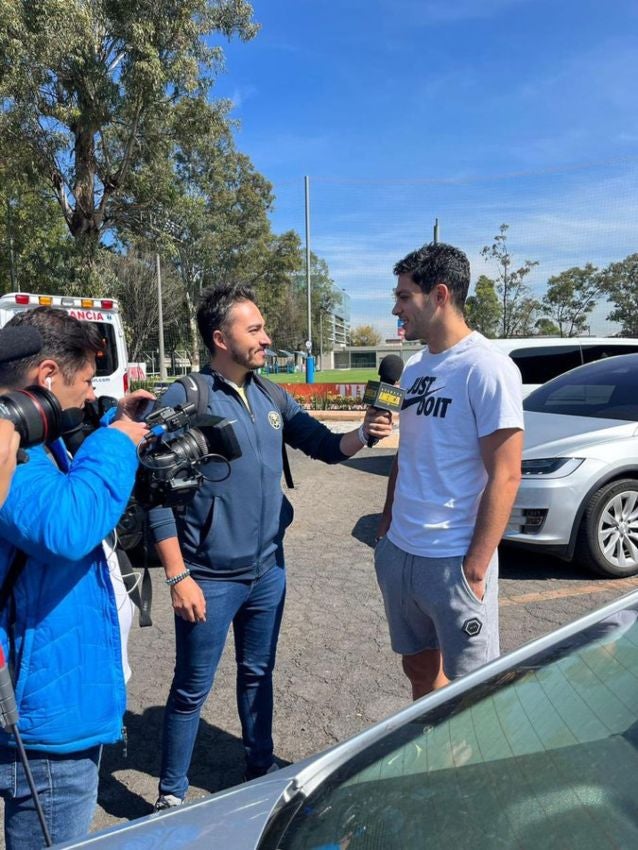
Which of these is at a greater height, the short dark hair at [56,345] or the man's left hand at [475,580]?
the short dark hair at [56,345]

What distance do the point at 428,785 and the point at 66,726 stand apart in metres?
0.83

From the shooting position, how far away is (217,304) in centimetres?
238

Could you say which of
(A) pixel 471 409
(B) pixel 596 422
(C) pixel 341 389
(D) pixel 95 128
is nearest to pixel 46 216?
(D) pixel 95 128

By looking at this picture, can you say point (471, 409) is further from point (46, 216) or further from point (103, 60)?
point (46, 216)

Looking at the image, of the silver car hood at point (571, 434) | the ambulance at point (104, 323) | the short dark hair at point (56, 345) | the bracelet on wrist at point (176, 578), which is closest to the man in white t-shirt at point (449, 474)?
the bracelet on wrist at point (176, 578)

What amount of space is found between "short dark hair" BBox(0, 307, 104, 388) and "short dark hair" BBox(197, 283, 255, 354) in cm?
81

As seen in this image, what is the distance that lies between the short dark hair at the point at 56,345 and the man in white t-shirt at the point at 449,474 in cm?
113

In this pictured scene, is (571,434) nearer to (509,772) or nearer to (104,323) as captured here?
(509,772)

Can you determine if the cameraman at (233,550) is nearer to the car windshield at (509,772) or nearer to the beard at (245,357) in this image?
the beard at (245,357)

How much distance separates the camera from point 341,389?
54.4 feet

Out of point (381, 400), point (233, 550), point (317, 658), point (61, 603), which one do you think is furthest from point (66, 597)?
point (317, 658)

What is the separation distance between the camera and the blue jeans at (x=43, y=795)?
145cm

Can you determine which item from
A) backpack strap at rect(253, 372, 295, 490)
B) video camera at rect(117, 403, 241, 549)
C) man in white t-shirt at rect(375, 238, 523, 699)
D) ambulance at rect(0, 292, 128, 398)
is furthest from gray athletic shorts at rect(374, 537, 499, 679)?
ambulance at rect(0, 292, 128, 398)

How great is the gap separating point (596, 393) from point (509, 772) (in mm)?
4906
